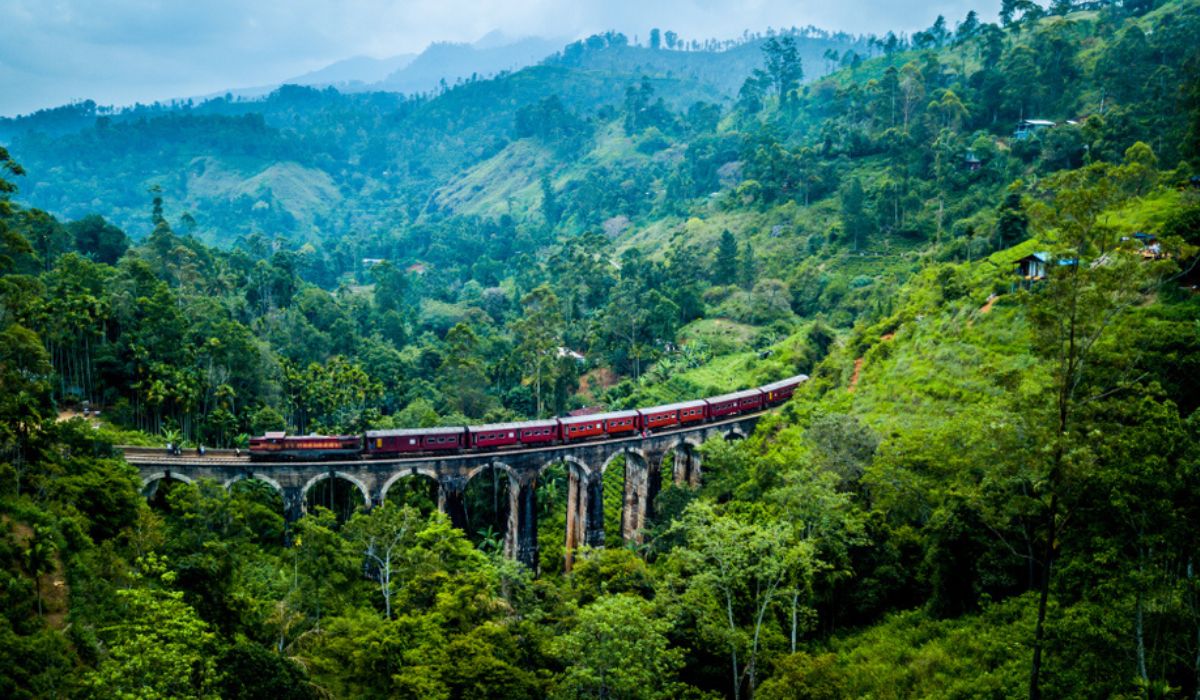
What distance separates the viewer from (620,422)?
145 ft

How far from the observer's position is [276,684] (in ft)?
66.5

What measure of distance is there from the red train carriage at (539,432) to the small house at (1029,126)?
55.3m

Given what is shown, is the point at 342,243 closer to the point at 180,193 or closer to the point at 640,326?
the point at 180,193

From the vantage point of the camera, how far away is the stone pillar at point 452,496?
134ft

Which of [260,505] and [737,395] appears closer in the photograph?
[260,505]

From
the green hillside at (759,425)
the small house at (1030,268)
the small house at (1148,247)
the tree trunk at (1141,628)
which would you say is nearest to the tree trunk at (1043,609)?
the green hillside at (759,425)

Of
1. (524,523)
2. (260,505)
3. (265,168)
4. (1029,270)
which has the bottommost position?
(524,523)

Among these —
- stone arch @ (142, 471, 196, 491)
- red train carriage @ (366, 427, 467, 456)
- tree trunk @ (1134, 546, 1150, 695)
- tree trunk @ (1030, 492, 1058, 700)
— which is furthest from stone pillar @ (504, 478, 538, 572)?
tree trunk @ (1134, 546, 1150, 695)

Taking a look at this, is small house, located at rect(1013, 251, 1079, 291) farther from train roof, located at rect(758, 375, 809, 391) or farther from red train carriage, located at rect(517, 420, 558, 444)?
red train carriage, located at rect(517, 420, 558, 444)

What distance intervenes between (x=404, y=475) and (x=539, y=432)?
23.6 ft

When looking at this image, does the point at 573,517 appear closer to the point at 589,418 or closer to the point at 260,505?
the point at 589,418

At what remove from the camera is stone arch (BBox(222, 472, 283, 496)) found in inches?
1487

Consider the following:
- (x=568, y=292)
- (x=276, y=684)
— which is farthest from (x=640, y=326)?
(x=276, y=684)

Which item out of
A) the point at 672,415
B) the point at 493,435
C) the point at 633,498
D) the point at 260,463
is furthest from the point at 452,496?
the point at 672,415
